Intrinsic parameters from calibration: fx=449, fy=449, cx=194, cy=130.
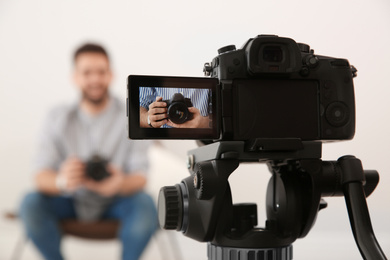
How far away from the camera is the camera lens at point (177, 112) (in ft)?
1.81

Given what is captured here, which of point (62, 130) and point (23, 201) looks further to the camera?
point (62, 130)

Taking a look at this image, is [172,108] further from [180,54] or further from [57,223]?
[180,54]

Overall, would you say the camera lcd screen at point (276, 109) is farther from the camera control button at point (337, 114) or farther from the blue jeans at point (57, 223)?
the blue jeans at point (57, 223)

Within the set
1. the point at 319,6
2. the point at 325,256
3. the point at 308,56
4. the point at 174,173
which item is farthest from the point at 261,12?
the point at 308,56

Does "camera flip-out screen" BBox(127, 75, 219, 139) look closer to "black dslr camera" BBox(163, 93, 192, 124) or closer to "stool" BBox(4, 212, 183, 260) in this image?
"black dslr camera" BBox(163, 93, 192, 124)

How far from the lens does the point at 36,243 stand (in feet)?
6.10

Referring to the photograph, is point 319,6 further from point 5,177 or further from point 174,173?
point 5,177

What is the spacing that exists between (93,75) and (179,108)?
1.60 m

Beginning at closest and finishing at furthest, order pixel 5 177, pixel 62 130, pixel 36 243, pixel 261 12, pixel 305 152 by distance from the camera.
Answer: pixel 305 152 → pixel 36 243 → pixel 62 130 → pixel 261 12 → pixel 5 177

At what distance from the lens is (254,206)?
61cm

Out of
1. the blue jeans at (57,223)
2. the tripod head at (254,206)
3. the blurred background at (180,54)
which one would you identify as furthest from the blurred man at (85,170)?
the tripod head at (254,206)

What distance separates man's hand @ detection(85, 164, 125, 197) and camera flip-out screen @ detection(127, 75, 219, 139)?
142 centimetres

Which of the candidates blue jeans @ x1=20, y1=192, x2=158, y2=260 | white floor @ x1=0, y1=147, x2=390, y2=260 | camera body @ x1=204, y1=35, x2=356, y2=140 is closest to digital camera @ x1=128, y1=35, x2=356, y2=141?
camera body @ x1=204, y1=35, x2=356, y2=140

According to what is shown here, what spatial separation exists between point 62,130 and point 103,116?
192 millimetres
